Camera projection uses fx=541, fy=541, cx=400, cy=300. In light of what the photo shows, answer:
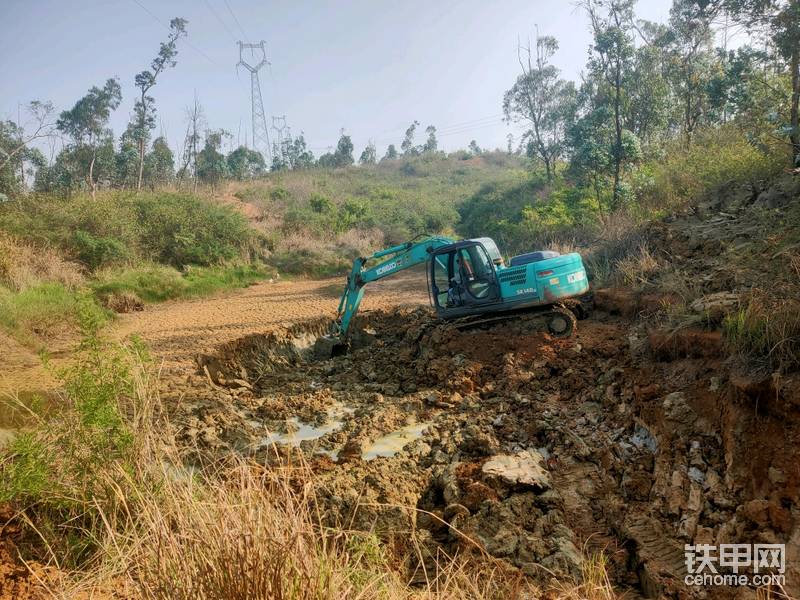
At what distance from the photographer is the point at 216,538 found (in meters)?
2.28

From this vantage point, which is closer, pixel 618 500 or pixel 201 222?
pixel 618 500

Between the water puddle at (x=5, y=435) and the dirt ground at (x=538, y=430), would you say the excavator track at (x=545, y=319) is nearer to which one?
the dirt ground at (x=538, y=430)

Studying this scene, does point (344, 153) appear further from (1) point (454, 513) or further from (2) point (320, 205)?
(1) point (454, 513)

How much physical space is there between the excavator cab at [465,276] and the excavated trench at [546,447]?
673 mm

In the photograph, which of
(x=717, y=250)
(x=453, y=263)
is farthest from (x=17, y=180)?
(x=717, y=250)

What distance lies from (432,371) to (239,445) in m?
3.04

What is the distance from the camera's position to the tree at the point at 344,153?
Answer: 180 feet

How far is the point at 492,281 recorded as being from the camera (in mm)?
8680

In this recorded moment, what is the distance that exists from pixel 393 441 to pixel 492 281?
3452 millimetres

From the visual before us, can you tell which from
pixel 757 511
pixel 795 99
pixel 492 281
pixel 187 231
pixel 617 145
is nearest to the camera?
pixel 757 511

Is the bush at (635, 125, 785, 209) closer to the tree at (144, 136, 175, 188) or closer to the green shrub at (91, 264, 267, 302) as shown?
the green shrub at (91, 264, 267, 302)

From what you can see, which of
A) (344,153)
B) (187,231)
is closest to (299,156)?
(344,153)

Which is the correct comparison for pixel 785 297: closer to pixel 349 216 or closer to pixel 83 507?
pixel 83 507

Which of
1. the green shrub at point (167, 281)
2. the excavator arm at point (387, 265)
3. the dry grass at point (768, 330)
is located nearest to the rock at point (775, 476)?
the dry grass at point (768, 330)
